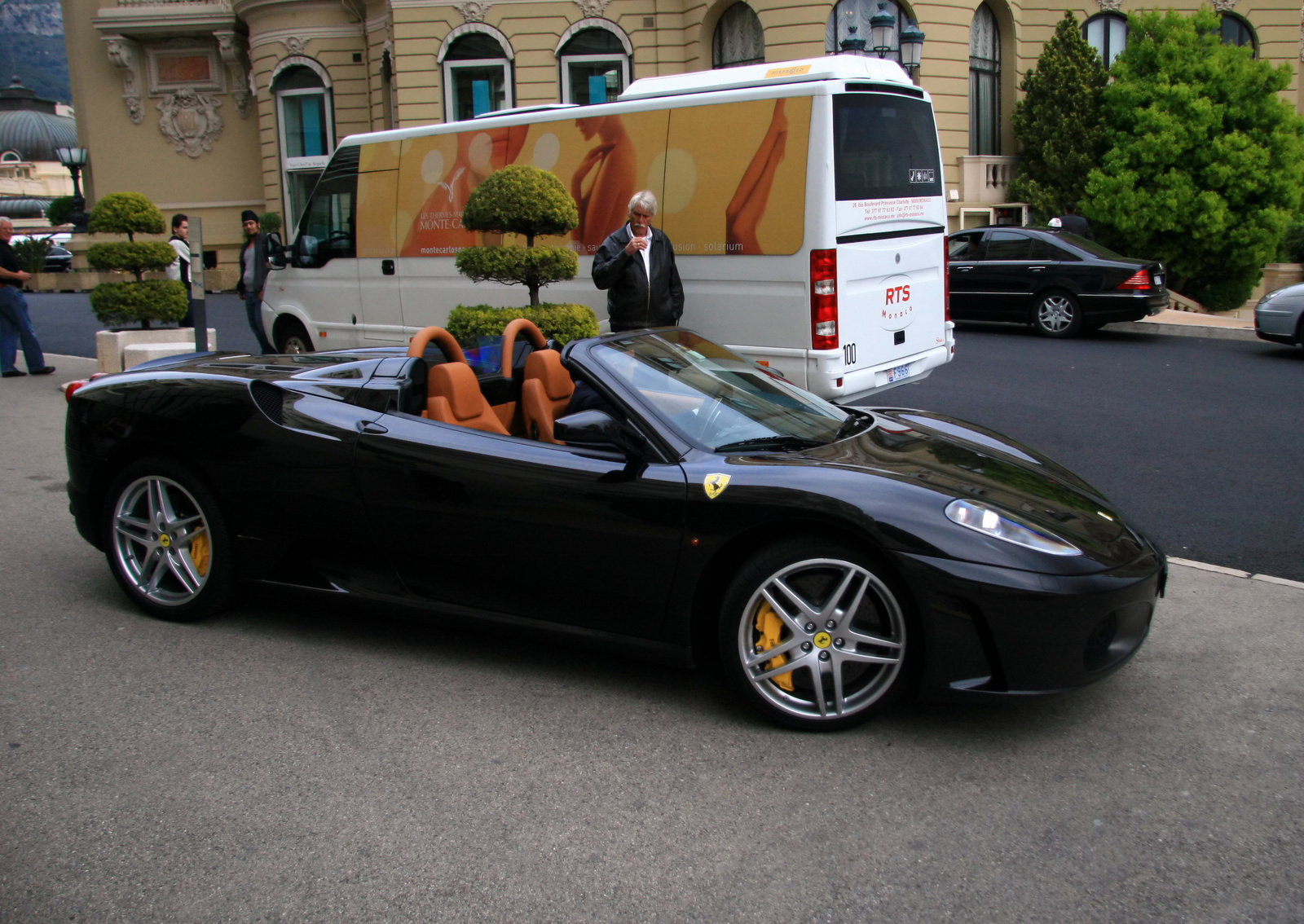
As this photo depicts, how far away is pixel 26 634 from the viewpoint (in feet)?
15.6

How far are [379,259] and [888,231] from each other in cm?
482

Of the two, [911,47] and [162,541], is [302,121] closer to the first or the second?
[911,47]

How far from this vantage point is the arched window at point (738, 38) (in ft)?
79.5

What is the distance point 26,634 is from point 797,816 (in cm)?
340

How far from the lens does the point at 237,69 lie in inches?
1270

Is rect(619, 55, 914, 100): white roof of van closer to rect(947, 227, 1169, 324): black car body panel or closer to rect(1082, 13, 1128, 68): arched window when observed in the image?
rect(947, 227, 1169, 324): black car body panel

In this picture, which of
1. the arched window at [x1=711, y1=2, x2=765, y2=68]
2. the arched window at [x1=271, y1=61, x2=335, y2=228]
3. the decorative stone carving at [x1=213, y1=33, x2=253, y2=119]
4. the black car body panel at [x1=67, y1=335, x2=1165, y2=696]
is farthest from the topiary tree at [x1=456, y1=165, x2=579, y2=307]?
the decorative stone carving at [x1=213, y1=33, x2=253, y2=119]

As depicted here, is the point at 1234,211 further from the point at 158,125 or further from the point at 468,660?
the point at 158,125

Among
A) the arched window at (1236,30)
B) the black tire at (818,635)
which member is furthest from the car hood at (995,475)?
the arched window at (1236,30)

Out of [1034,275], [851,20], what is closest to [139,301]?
[1034,275]

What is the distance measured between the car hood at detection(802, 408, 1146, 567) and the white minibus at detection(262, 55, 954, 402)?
128 inches

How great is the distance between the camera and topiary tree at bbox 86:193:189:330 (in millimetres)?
11797

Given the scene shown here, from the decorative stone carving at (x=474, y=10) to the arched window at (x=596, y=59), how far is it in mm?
1879

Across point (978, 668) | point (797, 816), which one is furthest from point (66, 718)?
point (978, 668)
